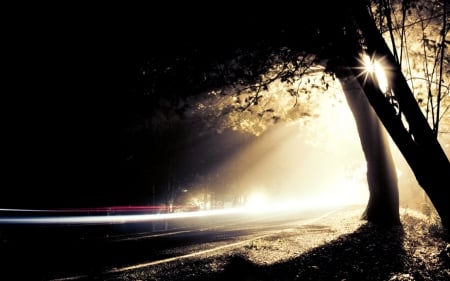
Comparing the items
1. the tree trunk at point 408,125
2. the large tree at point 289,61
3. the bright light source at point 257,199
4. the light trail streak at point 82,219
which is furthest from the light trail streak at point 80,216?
the bright light source at point 257,199

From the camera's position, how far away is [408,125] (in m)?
4.79

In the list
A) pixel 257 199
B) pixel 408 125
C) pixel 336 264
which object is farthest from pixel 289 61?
pixel 257 199

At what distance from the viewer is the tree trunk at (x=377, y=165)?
1338 centimetres

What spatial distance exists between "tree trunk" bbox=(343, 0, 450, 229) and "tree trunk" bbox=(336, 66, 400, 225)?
27.5 feet

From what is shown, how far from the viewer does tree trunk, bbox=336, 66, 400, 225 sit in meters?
13.4

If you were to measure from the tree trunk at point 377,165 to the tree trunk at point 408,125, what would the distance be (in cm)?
838

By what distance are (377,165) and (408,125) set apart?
382 inches

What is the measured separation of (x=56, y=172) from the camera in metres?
18.8

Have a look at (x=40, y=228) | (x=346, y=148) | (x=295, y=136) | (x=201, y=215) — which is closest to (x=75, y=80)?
(x=40, y=228)

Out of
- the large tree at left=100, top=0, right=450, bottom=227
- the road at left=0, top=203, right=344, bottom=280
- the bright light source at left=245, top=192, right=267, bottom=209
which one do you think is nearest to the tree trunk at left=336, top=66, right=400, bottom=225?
the road at left=0, top=203, right=344, bottom=280

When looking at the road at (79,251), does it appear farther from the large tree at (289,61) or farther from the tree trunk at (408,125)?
the tree trunk at (408,125)

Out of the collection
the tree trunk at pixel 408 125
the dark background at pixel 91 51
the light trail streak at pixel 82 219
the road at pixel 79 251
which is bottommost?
the road at pixel 79 251

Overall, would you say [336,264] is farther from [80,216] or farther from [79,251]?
[80,216]

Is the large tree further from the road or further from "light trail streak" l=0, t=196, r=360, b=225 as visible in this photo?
"light trail streak" l=0, t=196, r=360, b=225
